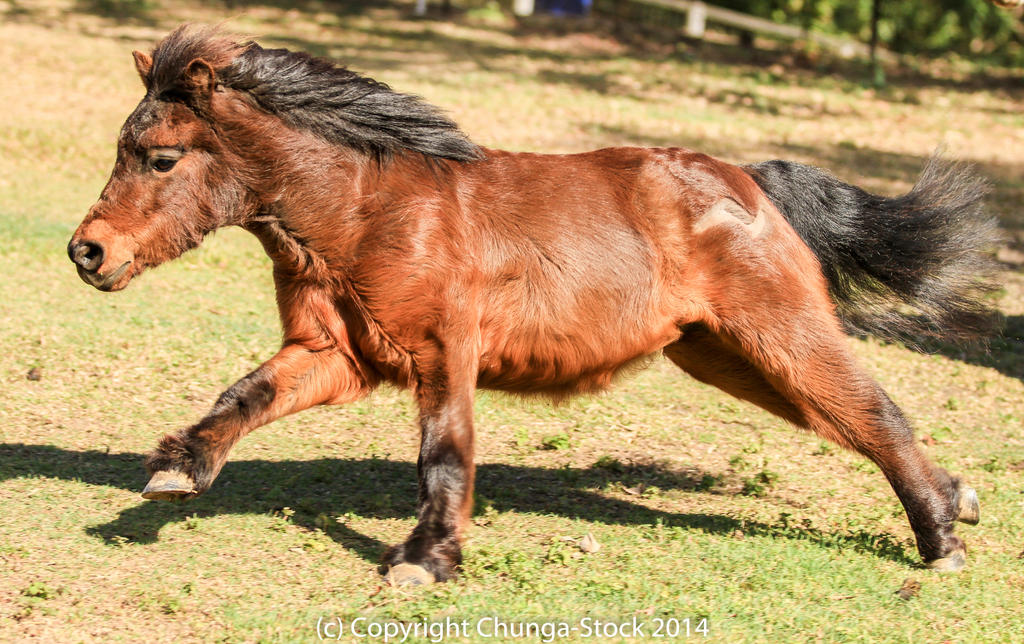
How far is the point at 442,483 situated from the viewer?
4969 millimetres

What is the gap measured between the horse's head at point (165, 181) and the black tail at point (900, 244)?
108 inches

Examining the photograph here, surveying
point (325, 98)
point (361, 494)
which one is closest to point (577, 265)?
point (325, 98)

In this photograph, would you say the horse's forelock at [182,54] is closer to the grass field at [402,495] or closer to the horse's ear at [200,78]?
the horse's ear at [200,78]

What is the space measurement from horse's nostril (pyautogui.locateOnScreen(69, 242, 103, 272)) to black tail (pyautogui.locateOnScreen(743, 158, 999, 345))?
326 cm

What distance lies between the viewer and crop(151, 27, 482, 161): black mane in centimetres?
508

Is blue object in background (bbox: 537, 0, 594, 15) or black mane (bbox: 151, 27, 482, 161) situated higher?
blue object in background (bbox: 537, 0, 594, 15)

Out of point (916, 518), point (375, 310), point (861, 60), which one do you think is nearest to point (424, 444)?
point (375, 310)

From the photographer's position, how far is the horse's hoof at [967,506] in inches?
222

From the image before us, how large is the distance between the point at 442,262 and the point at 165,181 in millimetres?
1265

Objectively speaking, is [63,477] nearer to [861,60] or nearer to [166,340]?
[166,340]

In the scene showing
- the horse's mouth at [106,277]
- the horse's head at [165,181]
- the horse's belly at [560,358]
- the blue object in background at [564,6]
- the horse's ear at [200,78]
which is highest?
the blue object in background at [564,6]

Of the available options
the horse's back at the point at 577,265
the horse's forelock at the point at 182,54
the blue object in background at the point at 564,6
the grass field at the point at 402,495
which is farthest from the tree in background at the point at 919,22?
the horse's forelock at the point at 182,54

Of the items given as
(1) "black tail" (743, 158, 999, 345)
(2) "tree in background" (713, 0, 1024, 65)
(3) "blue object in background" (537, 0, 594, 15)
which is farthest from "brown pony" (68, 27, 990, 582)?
(3) "blue object in background" (537, 0, 594, 15)

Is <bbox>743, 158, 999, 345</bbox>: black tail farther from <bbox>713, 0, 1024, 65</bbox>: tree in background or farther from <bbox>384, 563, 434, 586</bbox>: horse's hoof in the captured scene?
<bbox>713, 0, 1024, 65</bbox>: tree in background
